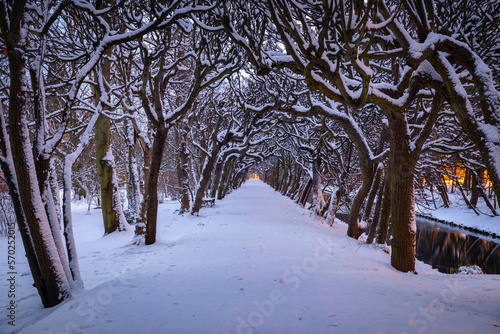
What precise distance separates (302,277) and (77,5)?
5418mm

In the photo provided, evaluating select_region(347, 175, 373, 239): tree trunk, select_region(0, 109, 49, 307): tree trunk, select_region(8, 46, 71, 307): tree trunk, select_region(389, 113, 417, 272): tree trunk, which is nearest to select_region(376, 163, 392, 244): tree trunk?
select_region(347, 175, 373, 239): tree trunk

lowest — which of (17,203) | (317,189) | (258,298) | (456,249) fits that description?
(456,249)

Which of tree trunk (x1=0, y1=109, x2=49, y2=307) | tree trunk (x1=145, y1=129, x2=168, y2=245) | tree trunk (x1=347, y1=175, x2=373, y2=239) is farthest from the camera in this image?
tree trunk (x1=347, y1=175, x2=373, y2=239)

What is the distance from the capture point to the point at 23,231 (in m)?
3.21

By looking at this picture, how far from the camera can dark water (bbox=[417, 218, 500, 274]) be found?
12.1m

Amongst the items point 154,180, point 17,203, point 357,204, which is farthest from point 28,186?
point 357,204

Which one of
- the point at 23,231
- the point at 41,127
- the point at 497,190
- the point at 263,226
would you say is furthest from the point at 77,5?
the point at 263,226

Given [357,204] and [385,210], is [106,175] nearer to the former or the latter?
[357,204]

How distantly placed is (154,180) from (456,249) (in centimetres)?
1736

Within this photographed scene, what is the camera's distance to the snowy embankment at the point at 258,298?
8.69 ft

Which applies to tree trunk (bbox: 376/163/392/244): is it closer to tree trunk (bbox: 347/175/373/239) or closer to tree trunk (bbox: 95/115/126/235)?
tree trunk (bbox: 347/175/373/239)

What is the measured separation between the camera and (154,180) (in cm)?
663

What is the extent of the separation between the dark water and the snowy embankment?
8595 millimetres

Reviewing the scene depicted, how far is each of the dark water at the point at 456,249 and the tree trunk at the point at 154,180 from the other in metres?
11.2
